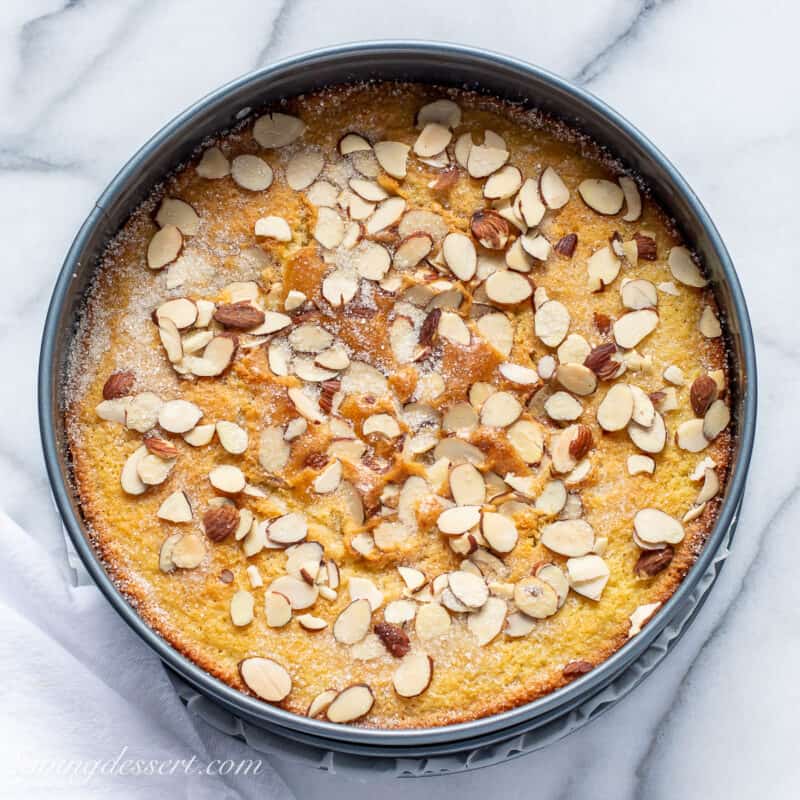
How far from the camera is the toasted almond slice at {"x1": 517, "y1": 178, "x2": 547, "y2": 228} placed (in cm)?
171

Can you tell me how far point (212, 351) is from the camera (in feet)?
5.52

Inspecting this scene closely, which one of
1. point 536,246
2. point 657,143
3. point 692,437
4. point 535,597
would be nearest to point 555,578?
point 535,597

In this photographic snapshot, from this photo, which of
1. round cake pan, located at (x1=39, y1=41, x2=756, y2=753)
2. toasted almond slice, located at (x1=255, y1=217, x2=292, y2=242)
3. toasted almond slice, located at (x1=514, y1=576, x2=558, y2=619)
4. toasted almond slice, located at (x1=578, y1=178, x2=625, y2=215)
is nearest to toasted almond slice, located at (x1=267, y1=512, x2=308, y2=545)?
round cake pan, located at (x1=39, y1=41, x2=756, y2=753)

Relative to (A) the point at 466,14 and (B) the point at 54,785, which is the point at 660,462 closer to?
(A) the point at 466,14

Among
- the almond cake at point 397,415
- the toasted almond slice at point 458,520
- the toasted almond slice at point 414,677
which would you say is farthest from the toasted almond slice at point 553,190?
the toasted almond slice at point 414,677

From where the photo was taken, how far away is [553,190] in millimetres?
1730

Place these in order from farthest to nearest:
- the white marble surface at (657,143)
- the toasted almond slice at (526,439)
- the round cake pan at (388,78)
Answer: the white marble surface at (657,143), the toasted almond slice at (526,439), the round cake pan at (388,78)

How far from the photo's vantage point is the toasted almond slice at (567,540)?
165 centimetres

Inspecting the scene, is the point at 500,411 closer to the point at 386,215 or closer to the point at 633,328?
the point at 633,328

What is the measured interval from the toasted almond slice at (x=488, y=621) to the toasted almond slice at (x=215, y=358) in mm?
521

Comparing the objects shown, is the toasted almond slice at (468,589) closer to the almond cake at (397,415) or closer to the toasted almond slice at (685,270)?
the almond cake at (397,415)

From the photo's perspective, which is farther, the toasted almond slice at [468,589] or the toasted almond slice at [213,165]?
the toasted almond slice at [213,165]

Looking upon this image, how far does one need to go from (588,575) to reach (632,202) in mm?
577

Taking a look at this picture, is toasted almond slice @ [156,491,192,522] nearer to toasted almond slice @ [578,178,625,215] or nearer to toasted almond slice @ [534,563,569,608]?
toasted almond slice @ [534,563,569,608]
